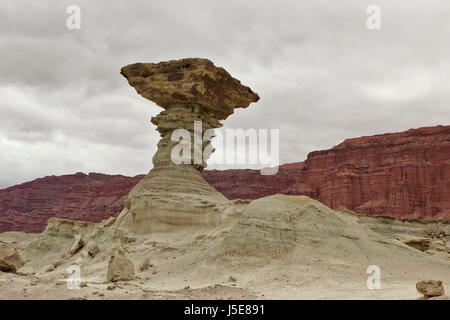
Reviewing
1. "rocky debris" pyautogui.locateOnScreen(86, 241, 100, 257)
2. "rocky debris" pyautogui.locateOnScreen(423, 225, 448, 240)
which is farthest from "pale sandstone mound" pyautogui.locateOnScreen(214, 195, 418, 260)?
"rocky debris" pyautogui.locateOnScreen(423, 225, 448, 240)

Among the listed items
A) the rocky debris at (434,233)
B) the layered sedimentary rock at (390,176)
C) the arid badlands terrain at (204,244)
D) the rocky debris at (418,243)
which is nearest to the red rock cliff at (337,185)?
the layered sedimentary rock at (390,176)

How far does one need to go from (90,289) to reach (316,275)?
256 inches

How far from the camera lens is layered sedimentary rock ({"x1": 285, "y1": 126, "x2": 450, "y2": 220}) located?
6700 centimetres

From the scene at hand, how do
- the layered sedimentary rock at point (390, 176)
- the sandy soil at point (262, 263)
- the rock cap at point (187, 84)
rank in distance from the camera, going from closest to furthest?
1. the sandy soil at point (262, 263)
2. the rock cap at point (187, 84)
3. the layered sedimentary rock at point (390, 176)

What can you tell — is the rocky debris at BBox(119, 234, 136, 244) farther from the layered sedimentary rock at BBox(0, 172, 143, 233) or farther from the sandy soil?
the layered sedimentary rock at BBox(0, 172, 143, 233)

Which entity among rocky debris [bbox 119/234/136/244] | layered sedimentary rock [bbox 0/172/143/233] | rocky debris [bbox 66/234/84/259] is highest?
layered sedimentary rock [bbox 0/172/143/233]

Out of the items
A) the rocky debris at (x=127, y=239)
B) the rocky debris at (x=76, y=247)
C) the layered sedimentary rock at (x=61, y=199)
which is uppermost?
the layered sedimentary rock at (x=61, y=199)

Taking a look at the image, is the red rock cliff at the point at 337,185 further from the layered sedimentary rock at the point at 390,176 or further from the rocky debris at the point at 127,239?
the rocky debris at the point at 127,239

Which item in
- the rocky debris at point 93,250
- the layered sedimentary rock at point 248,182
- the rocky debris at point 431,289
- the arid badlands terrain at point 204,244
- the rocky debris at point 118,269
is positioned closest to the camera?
the rocky debris at point 431,289

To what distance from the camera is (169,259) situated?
1659cm

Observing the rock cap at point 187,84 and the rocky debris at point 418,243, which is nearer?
the rock cap at point 187,84

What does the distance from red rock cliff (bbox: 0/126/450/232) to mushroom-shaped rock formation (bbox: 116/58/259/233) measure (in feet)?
171

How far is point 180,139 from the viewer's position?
2195 centimetres

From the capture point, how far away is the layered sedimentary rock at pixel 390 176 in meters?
67.0
